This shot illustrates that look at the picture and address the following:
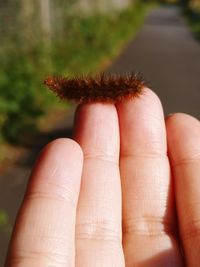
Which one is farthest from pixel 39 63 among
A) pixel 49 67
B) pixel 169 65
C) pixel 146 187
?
pixel 146 187

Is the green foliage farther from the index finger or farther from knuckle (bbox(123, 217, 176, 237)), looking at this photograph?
knuckle (bbox(123, 217, 176, 237))

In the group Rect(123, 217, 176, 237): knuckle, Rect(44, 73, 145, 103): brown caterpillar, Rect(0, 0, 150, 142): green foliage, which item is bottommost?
Rect(123, 217, 176, 237): knuckle

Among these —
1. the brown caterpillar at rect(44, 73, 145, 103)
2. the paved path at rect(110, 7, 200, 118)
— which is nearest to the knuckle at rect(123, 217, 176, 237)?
the brown caterpillar at rect(44, 73, 145, 103)

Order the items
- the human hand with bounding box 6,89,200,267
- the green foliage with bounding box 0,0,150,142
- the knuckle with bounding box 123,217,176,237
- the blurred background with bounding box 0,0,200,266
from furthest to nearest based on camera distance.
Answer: the green foliage with bounding box 0,0,150,142 < the blurred background with bounding box 0,0,200,266 < the knuckle with bounding box 123,217,176,237 < the human hand with bounding box 6,89,200,267

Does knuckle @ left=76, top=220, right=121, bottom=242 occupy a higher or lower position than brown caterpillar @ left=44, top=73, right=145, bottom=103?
lower

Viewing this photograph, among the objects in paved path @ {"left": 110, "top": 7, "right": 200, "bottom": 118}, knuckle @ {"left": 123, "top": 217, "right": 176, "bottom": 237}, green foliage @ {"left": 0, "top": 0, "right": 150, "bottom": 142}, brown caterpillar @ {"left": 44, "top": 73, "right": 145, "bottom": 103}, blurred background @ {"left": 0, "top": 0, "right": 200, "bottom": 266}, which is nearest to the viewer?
knuckle @ {"left": 123, "top": 217, "right": 176, "bottom": 237}

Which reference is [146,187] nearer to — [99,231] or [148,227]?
Answer: [148,227]
